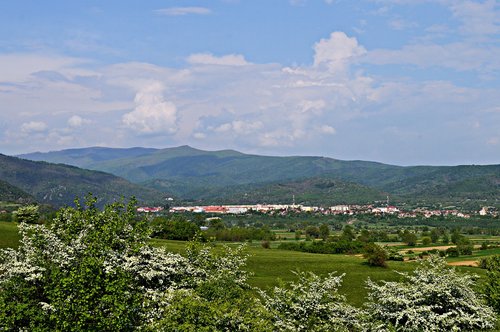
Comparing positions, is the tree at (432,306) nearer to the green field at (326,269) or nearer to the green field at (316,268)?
the green field at (316,268)

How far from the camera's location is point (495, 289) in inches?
1607

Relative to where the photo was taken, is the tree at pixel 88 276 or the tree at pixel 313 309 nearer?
the tree at pixel 88 276

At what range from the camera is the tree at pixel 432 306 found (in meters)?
29.4

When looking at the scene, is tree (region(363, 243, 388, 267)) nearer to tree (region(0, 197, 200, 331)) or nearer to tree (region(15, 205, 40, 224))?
tree (region(0, 197, 200, 331))

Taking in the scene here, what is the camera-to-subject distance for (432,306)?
30297 mm

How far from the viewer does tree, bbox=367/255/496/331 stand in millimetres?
29438

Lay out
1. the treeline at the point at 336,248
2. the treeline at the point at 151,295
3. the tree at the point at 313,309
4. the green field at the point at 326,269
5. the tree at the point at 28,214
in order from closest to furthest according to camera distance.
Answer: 1. the treeline at the point at 151,295
2. the tree at the point at 313,309
3. the green field at the point at 326,269
4. the tree at the point at 28,214
5. the treeline at the point at 336,248

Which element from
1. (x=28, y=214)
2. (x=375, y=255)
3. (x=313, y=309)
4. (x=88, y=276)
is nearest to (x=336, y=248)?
(x=375, y=255)

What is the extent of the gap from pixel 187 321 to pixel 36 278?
895 cm

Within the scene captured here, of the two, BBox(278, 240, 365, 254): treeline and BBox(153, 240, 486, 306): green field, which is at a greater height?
BBox(153, 240, 486, 306): green field

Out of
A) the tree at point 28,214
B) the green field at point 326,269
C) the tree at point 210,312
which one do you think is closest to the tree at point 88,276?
the tree at point 210,312

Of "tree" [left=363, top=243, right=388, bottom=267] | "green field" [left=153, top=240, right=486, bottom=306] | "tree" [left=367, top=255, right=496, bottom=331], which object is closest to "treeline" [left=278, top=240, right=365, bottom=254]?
"green field" [left=153, top=240, right=486, bottom=306]

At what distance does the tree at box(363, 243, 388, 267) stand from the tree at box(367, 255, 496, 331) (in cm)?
3503

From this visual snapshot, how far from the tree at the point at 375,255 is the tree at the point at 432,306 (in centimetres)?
3503
